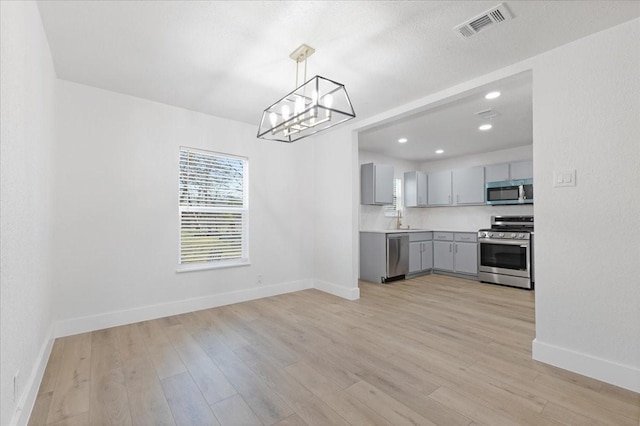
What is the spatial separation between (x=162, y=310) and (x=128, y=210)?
1.28m

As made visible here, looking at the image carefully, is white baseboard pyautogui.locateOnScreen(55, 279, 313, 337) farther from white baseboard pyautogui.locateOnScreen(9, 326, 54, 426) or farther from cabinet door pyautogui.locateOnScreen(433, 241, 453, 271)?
cabinet door pyautogui.locateOnScreen(433, 241, 453, 271)

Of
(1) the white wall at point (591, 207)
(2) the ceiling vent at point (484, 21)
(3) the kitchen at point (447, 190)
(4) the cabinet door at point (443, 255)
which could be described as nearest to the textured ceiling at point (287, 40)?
(2) the ceiling vent at point (484, 21)

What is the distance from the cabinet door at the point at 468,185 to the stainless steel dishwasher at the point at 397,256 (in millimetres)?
1603

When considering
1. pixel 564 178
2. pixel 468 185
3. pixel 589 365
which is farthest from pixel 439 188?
pixel 589 365

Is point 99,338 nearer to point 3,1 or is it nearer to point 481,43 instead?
point 3,1

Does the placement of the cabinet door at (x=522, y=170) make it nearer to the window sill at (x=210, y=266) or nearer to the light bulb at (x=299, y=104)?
the light bulb at (x=299, y=104)

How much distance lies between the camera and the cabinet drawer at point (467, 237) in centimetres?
575

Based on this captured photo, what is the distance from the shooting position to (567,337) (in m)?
2.28

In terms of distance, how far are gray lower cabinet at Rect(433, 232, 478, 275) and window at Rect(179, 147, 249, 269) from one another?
4.24 m

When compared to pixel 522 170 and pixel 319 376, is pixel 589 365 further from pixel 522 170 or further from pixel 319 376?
pixel 522 170

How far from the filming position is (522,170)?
5.38m

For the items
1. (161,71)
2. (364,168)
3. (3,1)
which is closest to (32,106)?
(3,1)

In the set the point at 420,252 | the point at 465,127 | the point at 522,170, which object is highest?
the point at 465,127

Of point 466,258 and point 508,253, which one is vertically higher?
point 508,253
